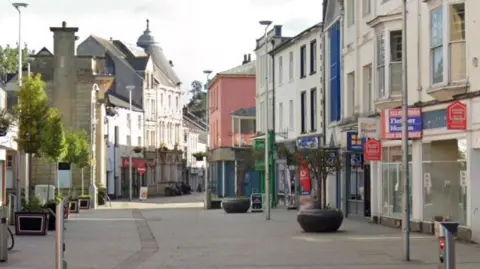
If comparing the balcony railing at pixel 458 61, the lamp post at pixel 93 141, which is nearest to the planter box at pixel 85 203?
the lamp post at pixel 93 141

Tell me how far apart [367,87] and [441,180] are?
7260 mm

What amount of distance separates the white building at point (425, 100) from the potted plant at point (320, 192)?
5.62ft

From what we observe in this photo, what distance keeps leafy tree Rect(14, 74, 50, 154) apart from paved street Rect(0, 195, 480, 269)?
3122mm

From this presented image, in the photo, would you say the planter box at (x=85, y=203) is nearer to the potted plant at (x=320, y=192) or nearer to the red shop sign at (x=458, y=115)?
the potted plant at (x=320, y=192)

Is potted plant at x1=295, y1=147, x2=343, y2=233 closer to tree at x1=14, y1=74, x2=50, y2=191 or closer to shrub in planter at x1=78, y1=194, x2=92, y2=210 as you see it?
tree at x1=14, y1=74, x2=50, y2=191

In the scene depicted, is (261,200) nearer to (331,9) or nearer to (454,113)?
(331,9)

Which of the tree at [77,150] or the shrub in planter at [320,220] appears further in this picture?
the tree at [77,150]

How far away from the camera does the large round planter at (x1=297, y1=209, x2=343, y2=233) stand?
27.0 meters

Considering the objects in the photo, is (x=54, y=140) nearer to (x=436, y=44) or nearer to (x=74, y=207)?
(x=74, y=207)

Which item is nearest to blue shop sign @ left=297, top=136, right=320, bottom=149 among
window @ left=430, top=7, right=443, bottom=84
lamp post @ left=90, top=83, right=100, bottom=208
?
lamp post @ left=90, top=83, right=100, bottom=208


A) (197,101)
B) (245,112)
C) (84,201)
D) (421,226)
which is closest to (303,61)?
(84,201)

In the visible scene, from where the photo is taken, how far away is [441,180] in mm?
26094

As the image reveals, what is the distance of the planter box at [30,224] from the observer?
26766 millimetres

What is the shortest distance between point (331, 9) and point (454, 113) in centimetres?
1752
